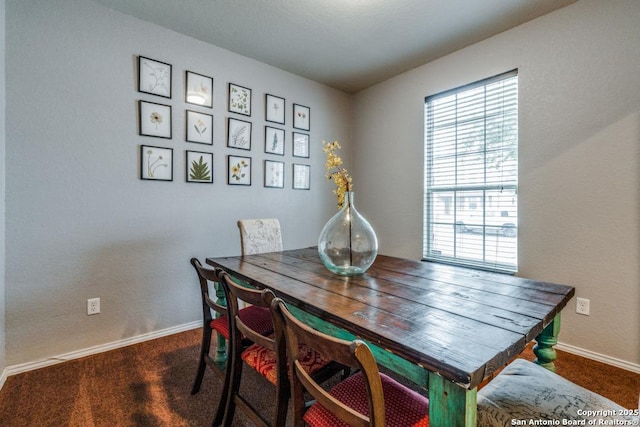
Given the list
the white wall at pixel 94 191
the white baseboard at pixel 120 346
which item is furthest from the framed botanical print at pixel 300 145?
the white baseboard at pixel 120 346

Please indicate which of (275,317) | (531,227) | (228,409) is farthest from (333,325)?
(531,227)

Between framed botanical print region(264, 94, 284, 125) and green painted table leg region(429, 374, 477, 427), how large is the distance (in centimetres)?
295

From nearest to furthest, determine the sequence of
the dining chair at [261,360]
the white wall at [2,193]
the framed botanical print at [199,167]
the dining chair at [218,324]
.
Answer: the dining chair at [261,360] → the dining chair at [218,324] → the white wall at [2,193] → the framed botanical print at [199,167]

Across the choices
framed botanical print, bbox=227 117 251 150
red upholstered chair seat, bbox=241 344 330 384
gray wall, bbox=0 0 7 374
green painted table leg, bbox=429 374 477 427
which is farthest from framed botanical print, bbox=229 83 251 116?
green painted table leg, bbox=429 374 477 427

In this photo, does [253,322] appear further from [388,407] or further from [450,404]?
[450,404]

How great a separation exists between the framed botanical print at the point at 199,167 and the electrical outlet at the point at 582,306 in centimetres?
318

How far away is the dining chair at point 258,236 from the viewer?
2355 millimetres

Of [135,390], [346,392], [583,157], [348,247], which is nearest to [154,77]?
[348,247]

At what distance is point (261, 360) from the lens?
1.32m

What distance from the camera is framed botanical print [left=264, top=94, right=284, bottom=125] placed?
3189mm

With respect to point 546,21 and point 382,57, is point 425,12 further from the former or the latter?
point 546,21

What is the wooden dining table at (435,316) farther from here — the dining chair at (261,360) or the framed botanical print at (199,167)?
the framed botanical print at (199,167)

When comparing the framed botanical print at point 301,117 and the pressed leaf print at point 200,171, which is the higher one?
the framed botanical print at point 301,117

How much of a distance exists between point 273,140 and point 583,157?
2.69 metres
